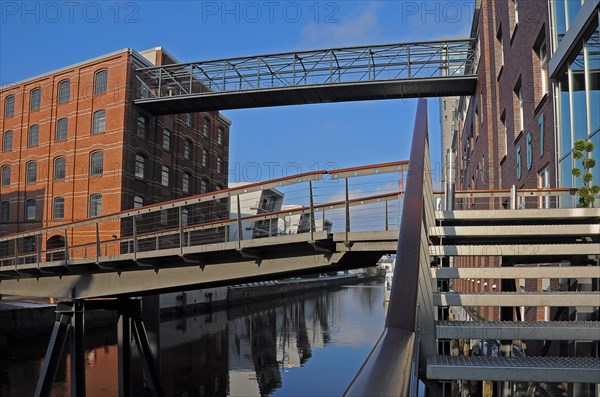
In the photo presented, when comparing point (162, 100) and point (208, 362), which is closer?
point (208, 362)

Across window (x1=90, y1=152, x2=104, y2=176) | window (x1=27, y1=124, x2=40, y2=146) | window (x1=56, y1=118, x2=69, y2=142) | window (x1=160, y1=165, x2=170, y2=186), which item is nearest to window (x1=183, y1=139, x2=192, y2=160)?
window (x1=160, y1=165, x2=170, y2=186)

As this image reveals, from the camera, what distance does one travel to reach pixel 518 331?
155 inches

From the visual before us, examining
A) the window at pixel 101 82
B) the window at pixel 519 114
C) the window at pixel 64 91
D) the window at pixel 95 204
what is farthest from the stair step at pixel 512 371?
the window at pixel 64 91

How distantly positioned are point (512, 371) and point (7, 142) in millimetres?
41206

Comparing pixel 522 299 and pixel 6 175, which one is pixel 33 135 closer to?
pixel 6 175

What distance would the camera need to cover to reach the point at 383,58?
26.4 meters

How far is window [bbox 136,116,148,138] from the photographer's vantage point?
3312 centimetres

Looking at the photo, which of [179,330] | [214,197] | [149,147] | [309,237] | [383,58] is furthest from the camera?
[149,147]

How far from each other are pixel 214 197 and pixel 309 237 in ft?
6.19

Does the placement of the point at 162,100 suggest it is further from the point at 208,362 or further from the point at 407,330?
the point at 407,330

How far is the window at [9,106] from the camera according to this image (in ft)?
125

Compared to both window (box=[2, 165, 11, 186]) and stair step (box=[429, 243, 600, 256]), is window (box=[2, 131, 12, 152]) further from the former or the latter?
stair step (box=[429, 243, 600, 256])

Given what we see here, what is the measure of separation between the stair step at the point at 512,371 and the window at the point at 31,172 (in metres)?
37.2

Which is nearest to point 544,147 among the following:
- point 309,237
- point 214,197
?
point 309,237
